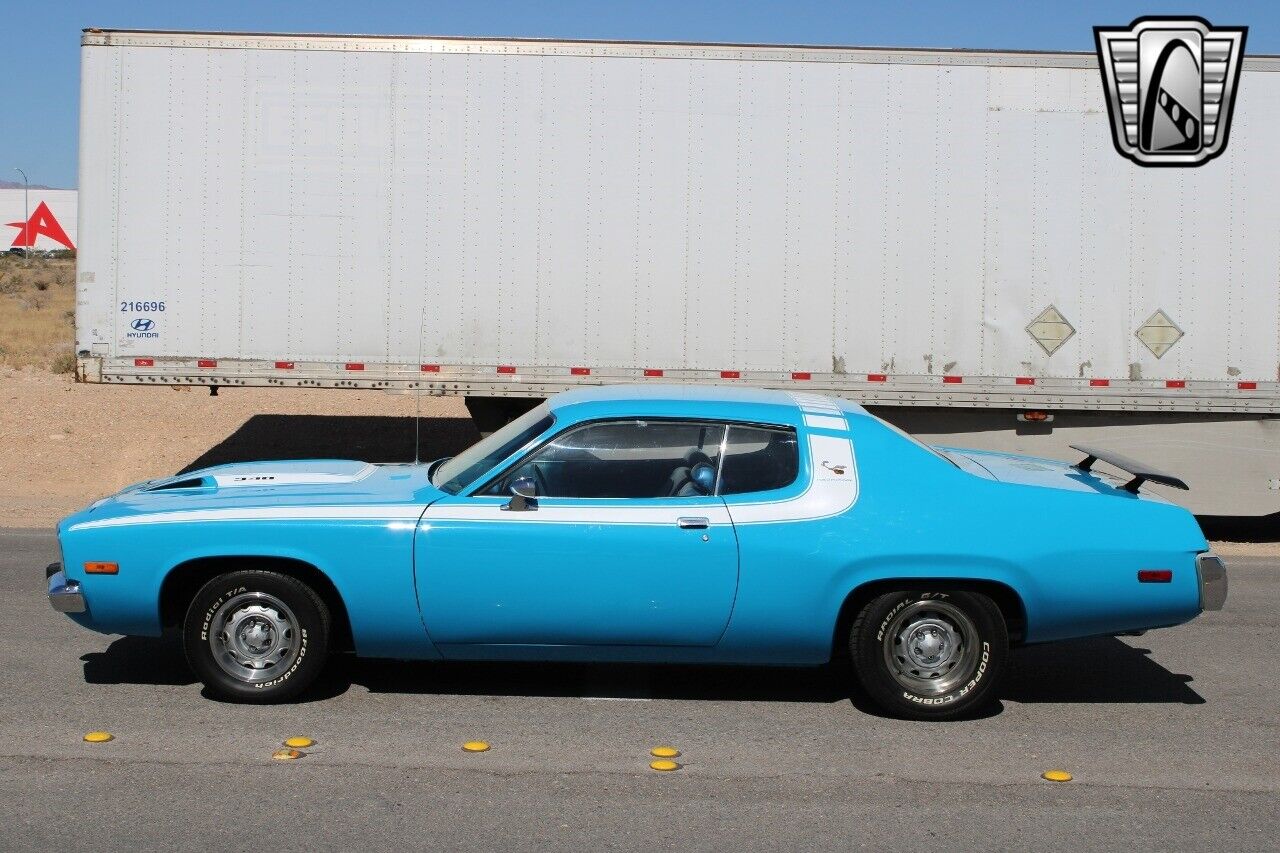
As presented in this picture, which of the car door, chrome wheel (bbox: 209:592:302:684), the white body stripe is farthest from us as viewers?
the white body stripe

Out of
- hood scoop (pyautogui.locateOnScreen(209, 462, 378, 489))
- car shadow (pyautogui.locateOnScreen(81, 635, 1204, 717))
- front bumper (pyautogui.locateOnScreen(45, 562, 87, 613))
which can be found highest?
hood scoop (pyautogui.locateOnScreen(209, 462, 378, 489))

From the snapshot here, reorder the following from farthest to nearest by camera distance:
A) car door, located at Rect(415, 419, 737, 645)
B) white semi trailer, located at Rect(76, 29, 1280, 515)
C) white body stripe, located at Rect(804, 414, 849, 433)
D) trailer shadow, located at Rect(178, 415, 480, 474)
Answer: trailer shadow, located at Rect(178, 415, 480, 474) → white semi trailer, located at Rect(76, 29, 1280, 515) → white body stripe, located at Rect(804, 414, 849, 433) → car door, located at Rect(415, 419, 737, 645)

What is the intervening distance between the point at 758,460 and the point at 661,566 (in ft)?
2.21

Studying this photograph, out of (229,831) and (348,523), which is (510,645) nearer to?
(348,523)

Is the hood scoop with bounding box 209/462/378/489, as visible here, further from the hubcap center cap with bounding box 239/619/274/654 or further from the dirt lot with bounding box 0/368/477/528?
the dirt lot with bounding box 0/368/477/528

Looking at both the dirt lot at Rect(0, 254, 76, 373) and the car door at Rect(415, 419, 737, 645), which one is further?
the dirt lot at Rect(0, 254, 76, 373)

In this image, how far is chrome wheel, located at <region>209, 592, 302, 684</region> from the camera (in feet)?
20.0

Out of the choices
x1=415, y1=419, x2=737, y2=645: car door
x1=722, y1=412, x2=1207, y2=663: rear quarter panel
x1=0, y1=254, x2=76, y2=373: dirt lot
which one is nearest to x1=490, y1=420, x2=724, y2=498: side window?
x1=415, y1=419, x2=737, y2=645: car door

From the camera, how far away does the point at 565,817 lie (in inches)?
194

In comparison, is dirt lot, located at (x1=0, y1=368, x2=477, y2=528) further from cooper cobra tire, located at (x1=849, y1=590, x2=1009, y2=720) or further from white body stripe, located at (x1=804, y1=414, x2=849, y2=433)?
cooper cobra tire, located at (x1=849, y1=590, x2=1009, y2=720)

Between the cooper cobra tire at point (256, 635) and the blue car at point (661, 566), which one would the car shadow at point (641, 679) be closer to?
the cooper cobra tire at point (256, 635)

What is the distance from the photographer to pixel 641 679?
6.87 m

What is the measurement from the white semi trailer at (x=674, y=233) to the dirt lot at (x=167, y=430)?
10.6 ft

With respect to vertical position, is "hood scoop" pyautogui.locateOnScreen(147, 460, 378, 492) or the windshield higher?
the windshield
